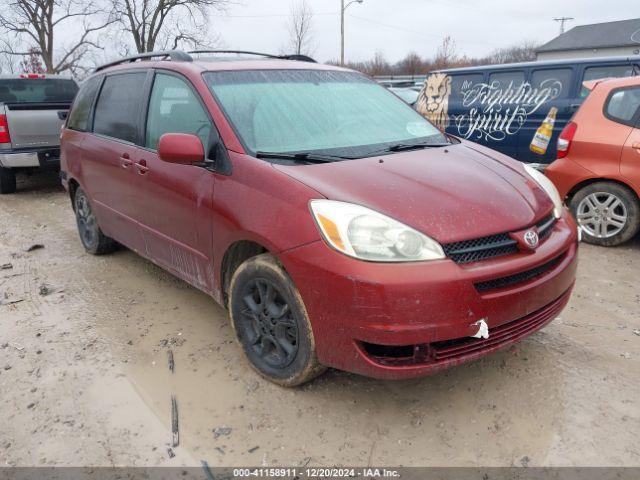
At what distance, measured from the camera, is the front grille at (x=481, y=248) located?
221 cm

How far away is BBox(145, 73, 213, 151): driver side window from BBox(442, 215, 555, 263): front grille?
1553mm

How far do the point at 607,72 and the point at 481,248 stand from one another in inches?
214

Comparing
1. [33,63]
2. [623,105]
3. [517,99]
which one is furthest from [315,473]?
[33,63]

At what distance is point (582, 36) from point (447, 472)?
61.2 m

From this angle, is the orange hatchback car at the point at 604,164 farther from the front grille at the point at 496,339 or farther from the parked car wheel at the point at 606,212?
the front grille at the point at 496,339

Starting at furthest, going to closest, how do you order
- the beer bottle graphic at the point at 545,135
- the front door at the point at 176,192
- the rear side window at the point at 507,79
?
the rear side window at the point at 507,79 < the beer bottle graphic at the point at 545,135 < the front door at the point at 176,192

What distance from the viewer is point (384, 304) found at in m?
2.12

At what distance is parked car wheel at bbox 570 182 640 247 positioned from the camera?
4.75 m

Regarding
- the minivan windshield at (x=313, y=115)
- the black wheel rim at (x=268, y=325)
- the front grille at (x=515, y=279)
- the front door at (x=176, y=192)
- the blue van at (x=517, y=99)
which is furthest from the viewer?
the blue van at (x=517, y=99)

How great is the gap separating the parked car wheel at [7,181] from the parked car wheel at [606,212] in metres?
7.94

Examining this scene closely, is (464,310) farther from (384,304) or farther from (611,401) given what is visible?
(611,401)

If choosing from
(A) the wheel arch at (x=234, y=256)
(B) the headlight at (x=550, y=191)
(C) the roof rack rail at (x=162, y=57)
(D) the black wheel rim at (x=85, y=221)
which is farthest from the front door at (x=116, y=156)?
(B) the headlight at (x=550, y=191)

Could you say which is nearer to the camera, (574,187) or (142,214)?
(142,214)

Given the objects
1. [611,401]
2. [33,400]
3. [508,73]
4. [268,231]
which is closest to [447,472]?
[611,401]
